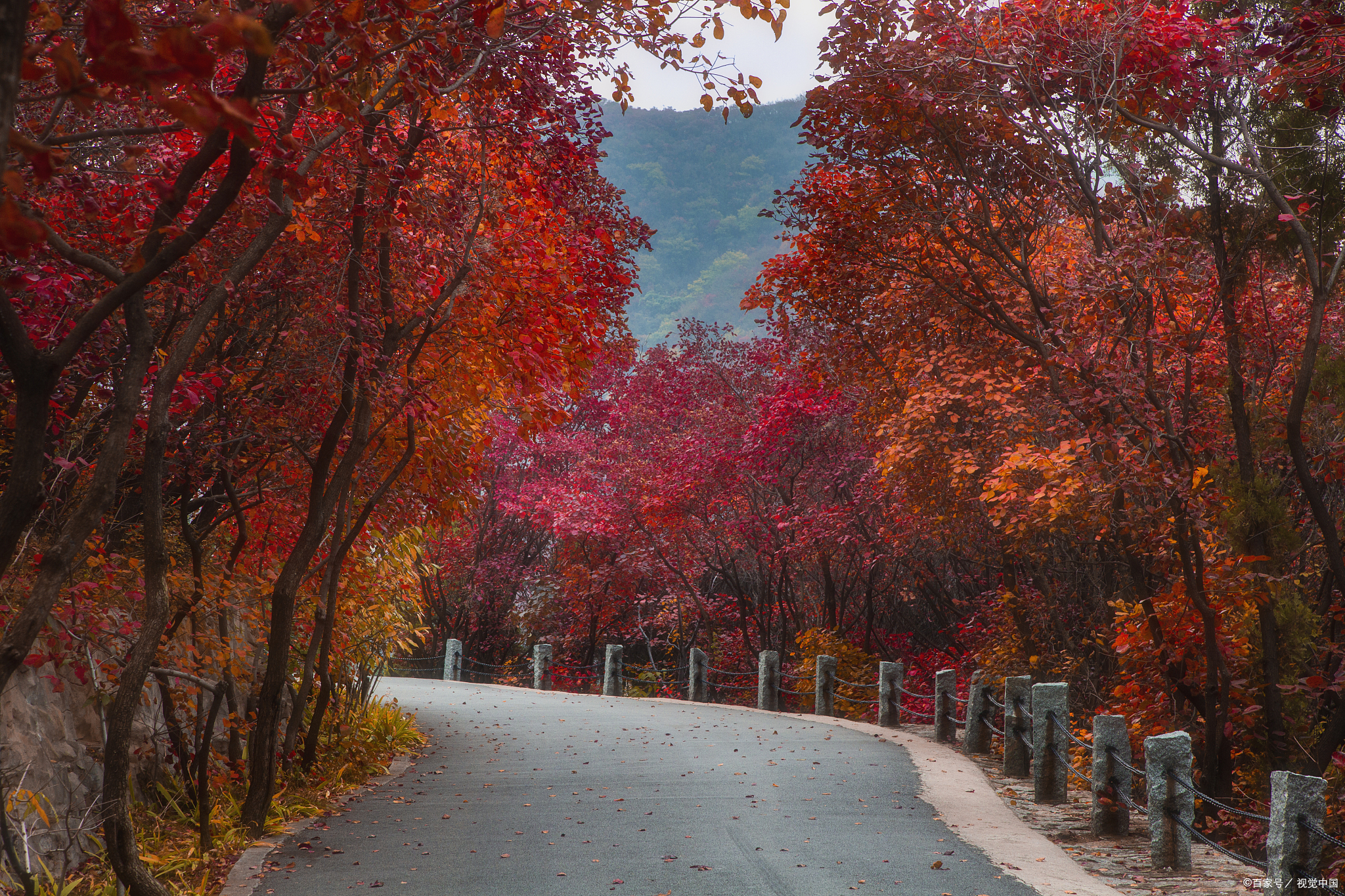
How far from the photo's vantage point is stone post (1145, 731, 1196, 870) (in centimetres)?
636

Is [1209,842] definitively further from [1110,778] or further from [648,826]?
[648,826]

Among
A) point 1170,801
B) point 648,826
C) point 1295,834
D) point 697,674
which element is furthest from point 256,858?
point 697,674

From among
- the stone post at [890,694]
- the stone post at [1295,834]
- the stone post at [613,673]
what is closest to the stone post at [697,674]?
the stone post at [613,673]

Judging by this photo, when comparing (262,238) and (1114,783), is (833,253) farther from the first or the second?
(262,238)

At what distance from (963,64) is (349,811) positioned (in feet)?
28.5

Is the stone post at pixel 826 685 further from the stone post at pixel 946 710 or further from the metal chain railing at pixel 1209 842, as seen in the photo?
the metal chain railing at pixel 1209 842

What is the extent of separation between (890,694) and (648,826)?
264 inches

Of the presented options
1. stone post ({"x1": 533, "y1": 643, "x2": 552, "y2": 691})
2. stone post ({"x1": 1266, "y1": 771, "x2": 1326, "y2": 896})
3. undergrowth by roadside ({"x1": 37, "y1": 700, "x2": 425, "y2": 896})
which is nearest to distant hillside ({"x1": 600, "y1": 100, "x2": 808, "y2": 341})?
stone post ({"x1": 533, "y1": 643, "x2": 552, "y2": 691})

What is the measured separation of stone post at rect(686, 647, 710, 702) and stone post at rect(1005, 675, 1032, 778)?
8.84m

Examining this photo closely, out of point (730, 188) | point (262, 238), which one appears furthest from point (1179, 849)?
point (730, 188)

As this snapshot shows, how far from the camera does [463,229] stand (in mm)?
7609

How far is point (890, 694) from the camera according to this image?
13.2 meters

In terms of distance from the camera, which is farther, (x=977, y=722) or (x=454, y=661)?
(x=454, y=661)

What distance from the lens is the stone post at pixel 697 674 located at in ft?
59.2
